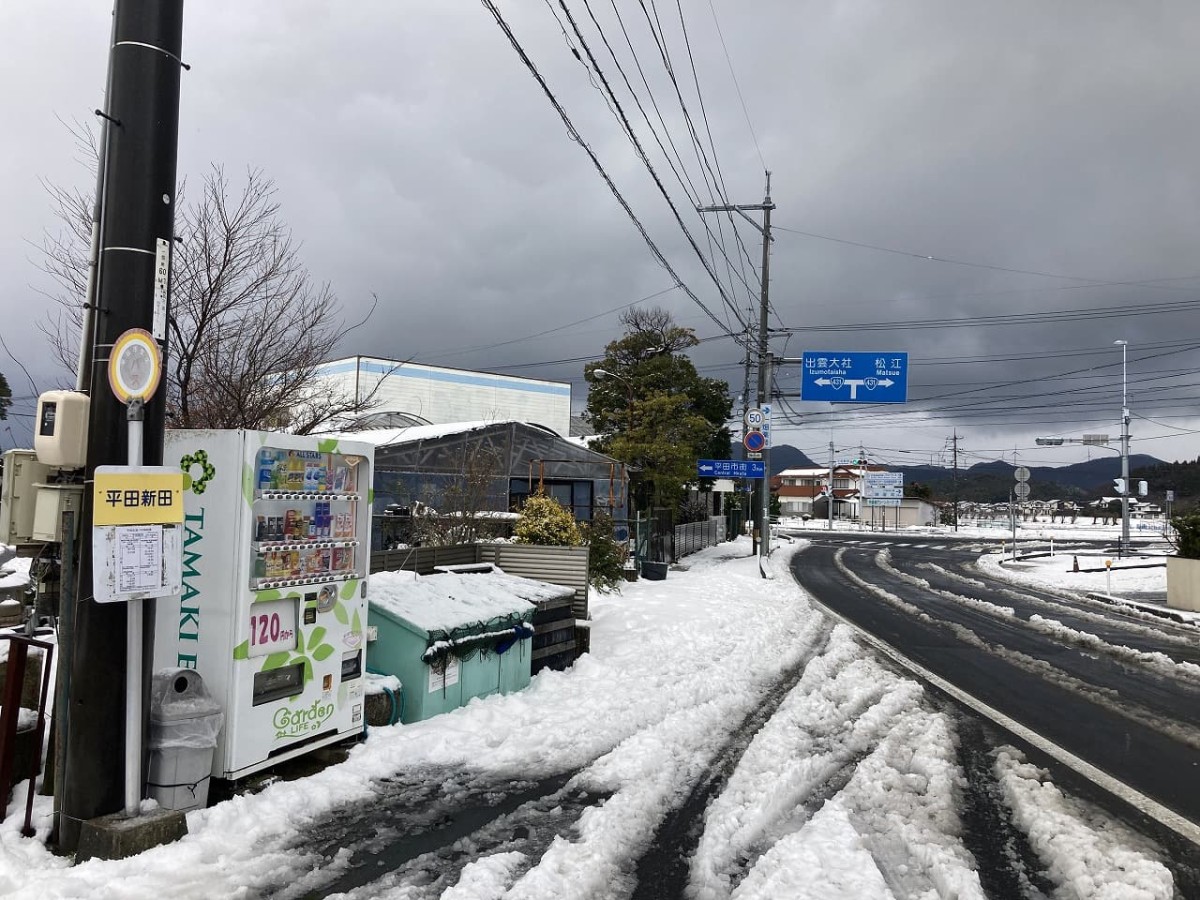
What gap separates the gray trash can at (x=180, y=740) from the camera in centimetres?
460

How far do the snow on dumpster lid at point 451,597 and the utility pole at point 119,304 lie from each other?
97.4 inches

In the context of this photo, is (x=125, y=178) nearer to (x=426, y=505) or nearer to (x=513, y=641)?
(x=513, y=641)

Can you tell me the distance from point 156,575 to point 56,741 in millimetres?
1195

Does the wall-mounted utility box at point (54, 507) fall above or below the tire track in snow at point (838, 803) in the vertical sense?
above

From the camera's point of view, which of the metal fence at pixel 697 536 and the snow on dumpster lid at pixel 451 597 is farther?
the metal fence at pixel 697 536

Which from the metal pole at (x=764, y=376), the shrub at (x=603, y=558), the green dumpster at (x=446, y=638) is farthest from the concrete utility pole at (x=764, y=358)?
the green dumpster at (x=446, y=638)

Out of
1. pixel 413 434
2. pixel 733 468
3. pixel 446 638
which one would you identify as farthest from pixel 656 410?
pixel 446 638

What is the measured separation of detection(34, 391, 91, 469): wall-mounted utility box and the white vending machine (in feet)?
2.85

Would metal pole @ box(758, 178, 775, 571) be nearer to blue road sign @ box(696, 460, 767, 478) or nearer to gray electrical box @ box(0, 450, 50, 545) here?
blue road sign @ box(696, 460, 767, 478)

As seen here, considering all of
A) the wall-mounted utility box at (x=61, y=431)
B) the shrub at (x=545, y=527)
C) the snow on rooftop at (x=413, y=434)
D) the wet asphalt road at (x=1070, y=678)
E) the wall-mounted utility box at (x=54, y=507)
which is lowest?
the wet asphalt road at (x=1070, y=678)

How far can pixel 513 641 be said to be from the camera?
7.79 m

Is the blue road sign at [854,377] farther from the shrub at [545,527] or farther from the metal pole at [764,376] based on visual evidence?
the shrub at [545,527]

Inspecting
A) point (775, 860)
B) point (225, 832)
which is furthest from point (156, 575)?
point (775, 860)

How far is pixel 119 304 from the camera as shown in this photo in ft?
14.6
